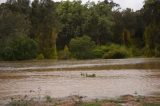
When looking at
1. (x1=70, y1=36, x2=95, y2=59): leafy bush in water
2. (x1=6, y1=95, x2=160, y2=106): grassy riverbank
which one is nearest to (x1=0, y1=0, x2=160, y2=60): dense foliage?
(x1=70, y1=36, x2=95, y2=59): leafy bush in water

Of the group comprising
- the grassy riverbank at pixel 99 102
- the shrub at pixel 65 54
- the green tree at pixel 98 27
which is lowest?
the shrub at pixel 65 54

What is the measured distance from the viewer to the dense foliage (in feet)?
251

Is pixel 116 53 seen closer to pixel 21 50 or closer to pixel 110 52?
pixel 110 52

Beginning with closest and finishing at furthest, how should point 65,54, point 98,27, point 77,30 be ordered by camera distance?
1. point 65,54
2. point 98,27
3. point 77,30

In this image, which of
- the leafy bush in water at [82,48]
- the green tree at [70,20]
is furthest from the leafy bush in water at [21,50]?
the green tree at [70,20]

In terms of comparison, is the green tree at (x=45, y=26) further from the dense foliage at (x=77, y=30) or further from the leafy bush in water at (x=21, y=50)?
the leafy bush in water at (x=21, y=50)

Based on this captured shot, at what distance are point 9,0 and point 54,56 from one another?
1416 cm

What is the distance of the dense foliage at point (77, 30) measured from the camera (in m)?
76.4

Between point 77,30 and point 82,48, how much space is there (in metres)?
13.0

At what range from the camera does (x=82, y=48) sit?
83062 mm

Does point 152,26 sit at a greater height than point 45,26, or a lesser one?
lesser

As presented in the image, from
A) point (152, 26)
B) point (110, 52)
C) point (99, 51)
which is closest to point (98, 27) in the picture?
point (99, 51)

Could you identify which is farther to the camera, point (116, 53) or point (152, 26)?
point (116, 53)

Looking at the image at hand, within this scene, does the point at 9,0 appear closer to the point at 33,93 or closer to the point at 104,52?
the point at 104,52
